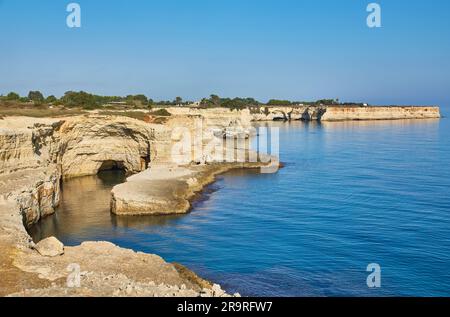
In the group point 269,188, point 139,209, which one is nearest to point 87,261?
point 139,209

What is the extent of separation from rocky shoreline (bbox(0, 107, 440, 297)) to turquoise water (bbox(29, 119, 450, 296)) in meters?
2.32

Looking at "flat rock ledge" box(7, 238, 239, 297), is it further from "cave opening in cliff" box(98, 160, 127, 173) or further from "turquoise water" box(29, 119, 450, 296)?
"cave opening in cliff" box(98, 160, 127, 173)

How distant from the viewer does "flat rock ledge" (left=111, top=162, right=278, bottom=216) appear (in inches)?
1492

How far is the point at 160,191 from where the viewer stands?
42.1 metres

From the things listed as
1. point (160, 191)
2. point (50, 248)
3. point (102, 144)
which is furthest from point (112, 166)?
point (50, 248)

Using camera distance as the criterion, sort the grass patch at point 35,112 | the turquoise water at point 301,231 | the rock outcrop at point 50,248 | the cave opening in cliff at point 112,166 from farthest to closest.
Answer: the cave opening in cliff at point 112,166 → the grass patch at point 35,112 → the turquoise water at point 301,231 → the rock outcrop at point 50,248

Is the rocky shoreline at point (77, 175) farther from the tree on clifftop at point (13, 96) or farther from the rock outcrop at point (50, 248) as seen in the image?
the tree on clifftop at point (13, 96)

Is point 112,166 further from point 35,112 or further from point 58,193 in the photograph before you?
point 58,193

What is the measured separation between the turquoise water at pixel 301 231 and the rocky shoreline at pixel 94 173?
7.62ft

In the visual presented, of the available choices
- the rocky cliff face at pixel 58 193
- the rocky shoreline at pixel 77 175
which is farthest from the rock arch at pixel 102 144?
the rocky cliff face at pixel 58 193

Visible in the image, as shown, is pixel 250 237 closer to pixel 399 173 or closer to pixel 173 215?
pixel 173 215

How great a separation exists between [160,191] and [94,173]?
22380mm

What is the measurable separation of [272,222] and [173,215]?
8.27 metres

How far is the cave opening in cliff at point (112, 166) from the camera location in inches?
2559
